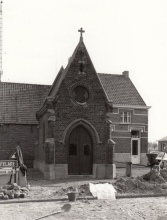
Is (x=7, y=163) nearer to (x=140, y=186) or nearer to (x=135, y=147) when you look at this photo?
(x=140, y=186)

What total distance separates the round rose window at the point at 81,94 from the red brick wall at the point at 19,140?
25.7ft

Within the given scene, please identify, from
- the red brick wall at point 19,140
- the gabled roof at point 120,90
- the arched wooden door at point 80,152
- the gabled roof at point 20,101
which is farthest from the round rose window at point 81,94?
the gabled roof at point 120,90

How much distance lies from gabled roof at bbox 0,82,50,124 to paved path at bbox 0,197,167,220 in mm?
16351

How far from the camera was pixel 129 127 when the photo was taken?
38281 mm

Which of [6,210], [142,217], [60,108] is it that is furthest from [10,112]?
[142,217]

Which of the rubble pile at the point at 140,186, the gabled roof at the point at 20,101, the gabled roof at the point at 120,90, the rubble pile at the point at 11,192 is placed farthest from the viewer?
the gabled roof at the point at 120,90

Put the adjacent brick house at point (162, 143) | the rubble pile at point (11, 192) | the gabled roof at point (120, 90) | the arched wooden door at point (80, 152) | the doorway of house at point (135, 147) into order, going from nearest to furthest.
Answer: the rubble pile at point (11, 192) → the arched wooden door at point (80, 152) → the doorway of house at point (135, 147) → the gabled roof at point (120, 90) → the adjacent brick house at point (162, 143)

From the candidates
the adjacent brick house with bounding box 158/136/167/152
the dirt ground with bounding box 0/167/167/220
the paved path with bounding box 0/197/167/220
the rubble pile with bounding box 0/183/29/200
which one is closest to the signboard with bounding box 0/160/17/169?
the rubble pile with bounding box 0/183/29/200

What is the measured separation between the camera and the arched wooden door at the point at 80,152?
2227cm

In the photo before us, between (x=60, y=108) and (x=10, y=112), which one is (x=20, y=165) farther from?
(x=10, y=112)

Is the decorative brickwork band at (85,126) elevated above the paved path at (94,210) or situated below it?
above

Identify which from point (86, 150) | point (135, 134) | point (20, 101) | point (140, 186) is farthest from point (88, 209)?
point (135, 134)

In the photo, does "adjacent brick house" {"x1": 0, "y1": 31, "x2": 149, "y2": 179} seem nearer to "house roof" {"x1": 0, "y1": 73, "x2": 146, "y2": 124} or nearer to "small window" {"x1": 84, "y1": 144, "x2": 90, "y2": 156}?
"small window" {"x1": 84, "y1": 144, "x2": 90, "y2": 156}

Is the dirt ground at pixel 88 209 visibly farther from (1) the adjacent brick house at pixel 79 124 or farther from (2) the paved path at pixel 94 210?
(1) the adjacent brick house at pixel 79 124
